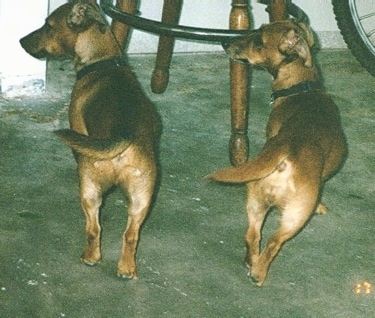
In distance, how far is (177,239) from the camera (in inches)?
109

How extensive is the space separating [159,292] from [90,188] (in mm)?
447

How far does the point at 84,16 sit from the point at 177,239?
1.02 metres

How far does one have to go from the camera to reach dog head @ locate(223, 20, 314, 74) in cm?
281

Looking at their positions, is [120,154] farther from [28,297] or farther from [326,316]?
[326,316]

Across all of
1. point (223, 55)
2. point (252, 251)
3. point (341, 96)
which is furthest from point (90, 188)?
point (223, 55)

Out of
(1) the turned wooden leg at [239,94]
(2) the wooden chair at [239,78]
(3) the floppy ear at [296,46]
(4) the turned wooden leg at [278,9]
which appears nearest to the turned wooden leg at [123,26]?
(2) the wooden chair at [239,78]

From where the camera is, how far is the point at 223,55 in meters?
5.21

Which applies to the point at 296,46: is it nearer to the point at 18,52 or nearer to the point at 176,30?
the point at 176,30

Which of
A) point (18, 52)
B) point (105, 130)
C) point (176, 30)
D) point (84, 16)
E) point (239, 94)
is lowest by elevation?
point (18, 52)

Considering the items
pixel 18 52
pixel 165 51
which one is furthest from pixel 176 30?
pixel 18 52

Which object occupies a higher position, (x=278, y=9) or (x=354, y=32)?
(x=278, y=9)

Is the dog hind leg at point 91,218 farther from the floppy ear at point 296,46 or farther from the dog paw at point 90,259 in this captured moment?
the floppy ear at point 296,46

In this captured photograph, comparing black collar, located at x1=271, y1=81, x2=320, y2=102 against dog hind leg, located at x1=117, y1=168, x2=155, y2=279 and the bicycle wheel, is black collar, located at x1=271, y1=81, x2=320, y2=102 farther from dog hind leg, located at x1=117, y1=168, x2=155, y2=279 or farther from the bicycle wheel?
the bicycle wheel

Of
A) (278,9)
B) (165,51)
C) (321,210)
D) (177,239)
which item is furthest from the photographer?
(165,51)
